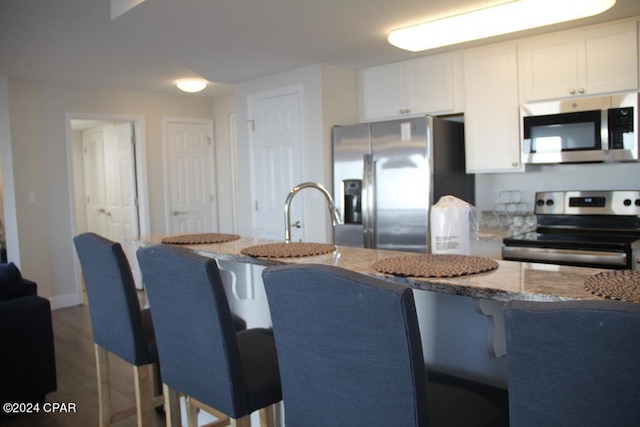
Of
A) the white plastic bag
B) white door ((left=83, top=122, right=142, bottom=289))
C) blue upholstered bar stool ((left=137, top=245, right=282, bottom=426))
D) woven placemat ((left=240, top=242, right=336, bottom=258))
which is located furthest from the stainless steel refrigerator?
white door ((left=83, top=122, right=142, bottom=289))

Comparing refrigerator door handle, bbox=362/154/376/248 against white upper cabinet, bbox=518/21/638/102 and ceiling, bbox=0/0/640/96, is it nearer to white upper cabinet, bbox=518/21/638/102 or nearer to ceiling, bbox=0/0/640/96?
ceiling, bbox=0/0/640/96

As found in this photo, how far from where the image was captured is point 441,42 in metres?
3.24

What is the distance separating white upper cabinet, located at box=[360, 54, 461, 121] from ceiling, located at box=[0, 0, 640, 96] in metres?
0.12

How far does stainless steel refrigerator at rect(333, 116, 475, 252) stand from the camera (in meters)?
3.62

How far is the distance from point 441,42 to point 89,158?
18.9ft

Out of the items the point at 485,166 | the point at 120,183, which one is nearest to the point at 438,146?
the point at 485,166

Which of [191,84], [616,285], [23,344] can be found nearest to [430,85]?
[191,84]

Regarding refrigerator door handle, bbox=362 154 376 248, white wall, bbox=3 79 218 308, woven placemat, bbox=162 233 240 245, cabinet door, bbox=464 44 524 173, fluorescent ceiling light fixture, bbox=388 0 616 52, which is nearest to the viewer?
woven placemat, bbox=162 233 240 245

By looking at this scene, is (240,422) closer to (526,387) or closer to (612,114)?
(526,387)

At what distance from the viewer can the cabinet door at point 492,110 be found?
141 inches

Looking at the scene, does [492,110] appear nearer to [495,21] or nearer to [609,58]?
[609,58]

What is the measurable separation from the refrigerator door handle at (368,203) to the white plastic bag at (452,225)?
2.12 meters

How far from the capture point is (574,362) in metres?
0.78

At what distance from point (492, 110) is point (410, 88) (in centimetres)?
71
